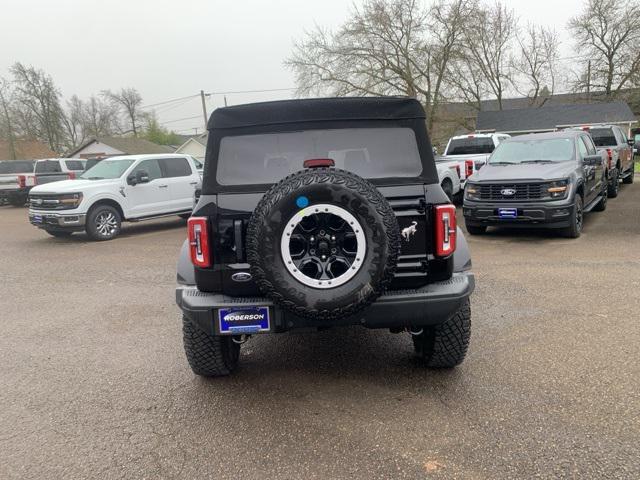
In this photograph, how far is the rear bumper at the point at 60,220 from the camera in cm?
1045

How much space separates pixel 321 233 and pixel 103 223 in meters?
9.34

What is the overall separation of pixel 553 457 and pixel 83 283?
254 inches

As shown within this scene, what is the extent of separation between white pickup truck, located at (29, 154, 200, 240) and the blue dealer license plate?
285 inches

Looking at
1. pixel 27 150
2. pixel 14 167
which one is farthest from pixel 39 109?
pixel 14 167

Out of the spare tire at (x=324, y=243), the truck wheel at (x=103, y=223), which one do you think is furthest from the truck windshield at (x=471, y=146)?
the spare tire at (x=324, y=243)

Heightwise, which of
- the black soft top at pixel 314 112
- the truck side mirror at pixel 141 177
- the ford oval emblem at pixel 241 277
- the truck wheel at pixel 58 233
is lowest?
the truck wheel at pixel 58 233

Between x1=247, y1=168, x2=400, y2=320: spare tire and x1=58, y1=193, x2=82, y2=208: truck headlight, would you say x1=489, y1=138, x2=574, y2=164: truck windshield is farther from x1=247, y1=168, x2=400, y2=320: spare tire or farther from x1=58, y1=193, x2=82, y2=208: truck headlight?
x1=58, y1=193, x2=82, y2=208: truck headlight

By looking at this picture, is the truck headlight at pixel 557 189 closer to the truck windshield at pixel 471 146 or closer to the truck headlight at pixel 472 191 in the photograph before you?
the truck headlight at pixel 472 191

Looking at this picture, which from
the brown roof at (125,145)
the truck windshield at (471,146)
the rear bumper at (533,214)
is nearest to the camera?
the rear bumper at (533,214)

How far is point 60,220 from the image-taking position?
10.5 metres

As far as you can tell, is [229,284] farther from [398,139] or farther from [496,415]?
[496,415]

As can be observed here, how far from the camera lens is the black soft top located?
3361mm

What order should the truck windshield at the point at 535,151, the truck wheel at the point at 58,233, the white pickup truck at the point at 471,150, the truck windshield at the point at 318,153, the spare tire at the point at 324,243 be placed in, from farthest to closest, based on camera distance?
1. the white pickup truck at the point at 471,150
2. the truck wheel at the point at 58,233
3. the truck windshield at the point at 535,151
4. the truck windshield at the point at 318,153
5. the spare tire at the point at 324,243

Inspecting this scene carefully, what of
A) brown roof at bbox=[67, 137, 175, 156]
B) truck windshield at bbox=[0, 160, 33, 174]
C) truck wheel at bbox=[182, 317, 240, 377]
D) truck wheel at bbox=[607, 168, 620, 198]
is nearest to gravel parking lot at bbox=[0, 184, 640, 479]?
truck wheel at bbox=[182, 317, 240, 377]
